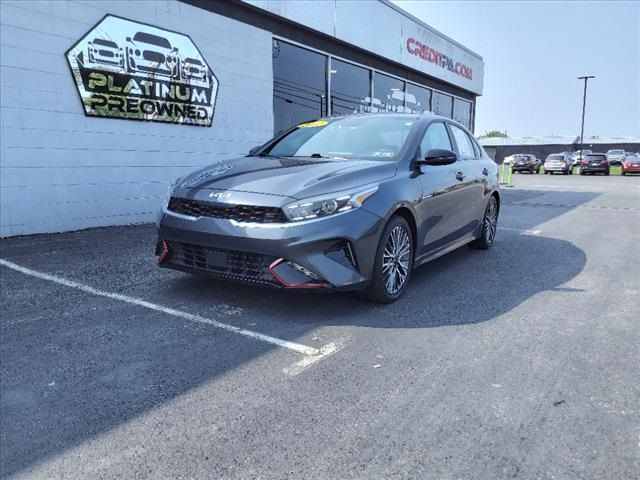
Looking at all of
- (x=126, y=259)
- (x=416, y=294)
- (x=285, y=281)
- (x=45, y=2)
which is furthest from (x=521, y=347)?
(x=45, y=2)

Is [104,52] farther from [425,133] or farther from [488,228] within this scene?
[488,228]

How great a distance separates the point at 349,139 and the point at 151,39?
5310 mm

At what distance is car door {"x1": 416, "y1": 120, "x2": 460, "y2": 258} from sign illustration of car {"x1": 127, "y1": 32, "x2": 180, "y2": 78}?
546 centimetres

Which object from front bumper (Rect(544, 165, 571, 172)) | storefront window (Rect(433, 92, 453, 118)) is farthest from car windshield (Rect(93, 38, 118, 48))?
front bumper (Rect(544, 165, 571, 172))

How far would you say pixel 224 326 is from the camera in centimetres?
373

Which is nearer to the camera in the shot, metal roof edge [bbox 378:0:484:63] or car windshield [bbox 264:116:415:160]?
car windshield [bbox 264:116:415:160]

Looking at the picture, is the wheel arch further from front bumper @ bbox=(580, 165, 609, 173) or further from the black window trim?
front bumper @ bbox=(580, 165, 609, 173)

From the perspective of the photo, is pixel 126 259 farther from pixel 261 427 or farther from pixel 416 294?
pixel 261 427

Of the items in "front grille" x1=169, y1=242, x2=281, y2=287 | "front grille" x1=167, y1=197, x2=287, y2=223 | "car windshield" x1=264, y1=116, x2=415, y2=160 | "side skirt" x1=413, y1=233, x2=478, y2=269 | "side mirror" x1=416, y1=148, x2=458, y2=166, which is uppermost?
"car windshield" x1=264, y1=116, x2=415, y2=160

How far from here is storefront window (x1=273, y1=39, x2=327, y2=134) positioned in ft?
38.4

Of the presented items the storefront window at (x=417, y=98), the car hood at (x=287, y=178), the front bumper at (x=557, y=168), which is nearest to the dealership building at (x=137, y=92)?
the car hood at (x=287, y=178)

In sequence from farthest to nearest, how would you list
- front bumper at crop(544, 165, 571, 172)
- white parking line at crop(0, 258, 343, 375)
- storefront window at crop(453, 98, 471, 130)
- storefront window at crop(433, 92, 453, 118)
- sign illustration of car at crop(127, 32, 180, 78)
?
front bumper at crop(544, 165, 571, 172)
storefront window at crop(453, 98, 471, 130)
storefront window at crop(433, 92, 453, 118)
sign illustration of car at crop(127, 32, 180, 78)
white parking line at crop(0, 258, 343, 375)

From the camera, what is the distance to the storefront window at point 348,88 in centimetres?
1391

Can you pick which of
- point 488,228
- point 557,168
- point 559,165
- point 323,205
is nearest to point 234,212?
point 323,205
